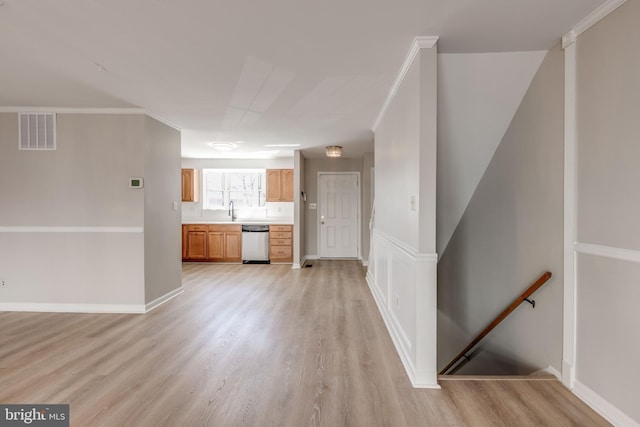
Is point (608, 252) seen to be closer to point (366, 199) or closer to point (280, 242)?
point (366, 199)

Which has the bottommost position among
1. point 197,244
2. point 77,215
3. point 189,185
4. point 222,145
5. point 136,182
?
point 197,244

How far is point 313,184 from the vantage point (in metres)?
7.81

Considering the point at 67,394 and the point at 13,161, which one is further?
the point at 13,161

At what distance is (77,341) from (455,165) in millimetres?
4021

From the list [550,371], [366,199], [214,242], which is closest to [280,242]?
[214,242]

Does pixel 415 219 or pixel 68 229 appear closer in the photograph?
pixel 415 219

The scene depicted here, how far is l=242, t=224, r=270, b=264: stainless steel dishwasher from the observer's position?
23.8 ft

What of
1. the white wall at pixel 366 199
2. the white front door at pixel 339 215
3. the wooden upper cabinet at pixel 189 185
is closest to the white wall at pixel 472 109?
the white wall at pixel 366 199

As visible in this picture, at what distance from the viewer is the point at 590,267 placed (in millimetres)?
2113

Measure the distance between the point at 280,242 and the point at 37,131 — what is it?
4.51 m

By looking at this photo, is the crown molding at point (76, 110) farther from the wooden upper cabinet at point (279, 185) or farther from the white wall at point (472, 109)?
the wooden upper cabinet at point (279, 185)

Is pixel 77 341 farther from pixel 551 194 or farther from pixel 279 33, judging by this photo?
pixel 551 194

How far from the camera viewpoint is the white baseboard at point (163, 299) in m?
4.04

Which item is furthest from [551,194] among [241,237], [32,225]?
[241,237]
